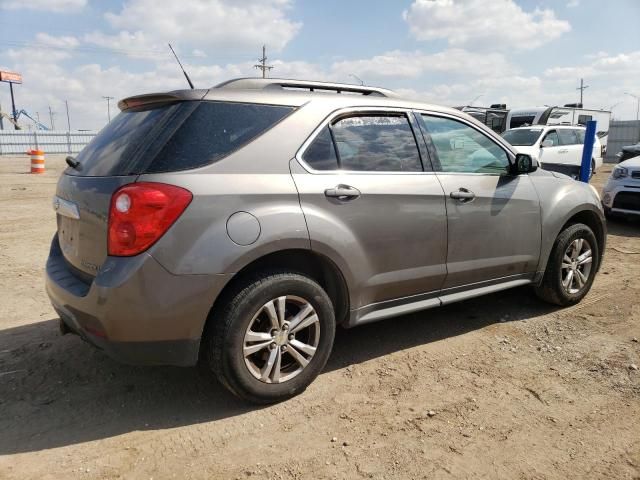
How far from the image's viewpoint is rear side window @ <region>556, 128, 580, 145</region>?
549 inches

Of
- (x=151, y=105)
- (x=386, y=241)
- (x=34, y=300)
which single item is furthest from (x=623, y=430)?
(x=34, y=300)

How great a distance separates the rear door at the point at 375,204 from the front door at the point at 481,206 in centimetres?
14

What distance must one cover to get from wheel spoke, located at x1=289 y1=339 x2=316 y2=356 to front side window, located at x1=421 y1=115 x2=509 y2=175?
1599 millimetres

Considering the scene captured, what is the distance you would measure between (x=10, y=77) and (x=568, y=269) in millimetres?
68296

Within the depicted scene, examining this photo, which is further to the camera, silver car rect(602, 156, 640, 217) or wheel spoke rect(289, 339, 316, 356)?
silver car rect(602, 156, 640, 217)

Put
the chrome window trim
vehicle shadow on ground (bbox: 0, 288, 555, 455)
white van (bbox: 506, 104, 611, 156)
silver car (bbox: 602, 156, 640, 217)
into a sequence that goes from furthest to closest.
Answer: white van (bbox: 506, 104, 611, 156) < silver car (bbox: 602, 156, 640, 217) < the chrome window trim < vehicle shadow on ground (bbox: 0, 288, 555, 455)

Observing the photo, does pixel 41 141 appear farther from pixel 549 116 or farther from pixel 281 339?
pixel 281 339

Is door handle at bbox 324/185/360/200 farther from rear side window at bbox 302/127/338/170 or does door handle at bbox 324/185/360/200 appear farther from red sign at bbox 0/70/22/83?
red sign at bbox 0/70/22/83

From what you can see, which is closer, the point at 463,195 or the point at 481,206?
the point at 463,195

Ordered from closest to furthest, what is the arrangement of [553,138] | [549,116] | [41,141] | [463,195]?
[463,195]
[553,138]
[549,116]
[41,141]

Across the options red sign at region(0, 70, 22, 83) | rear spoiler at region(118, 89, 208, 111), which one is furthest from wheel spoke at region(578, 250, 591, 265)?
red sign at region(0, 70, 22, 83)

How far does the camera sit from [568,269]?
451cm

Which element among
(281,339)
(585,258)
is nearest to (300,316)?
(281,339)

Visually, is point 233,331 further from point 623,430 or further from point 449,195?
point 623,430
